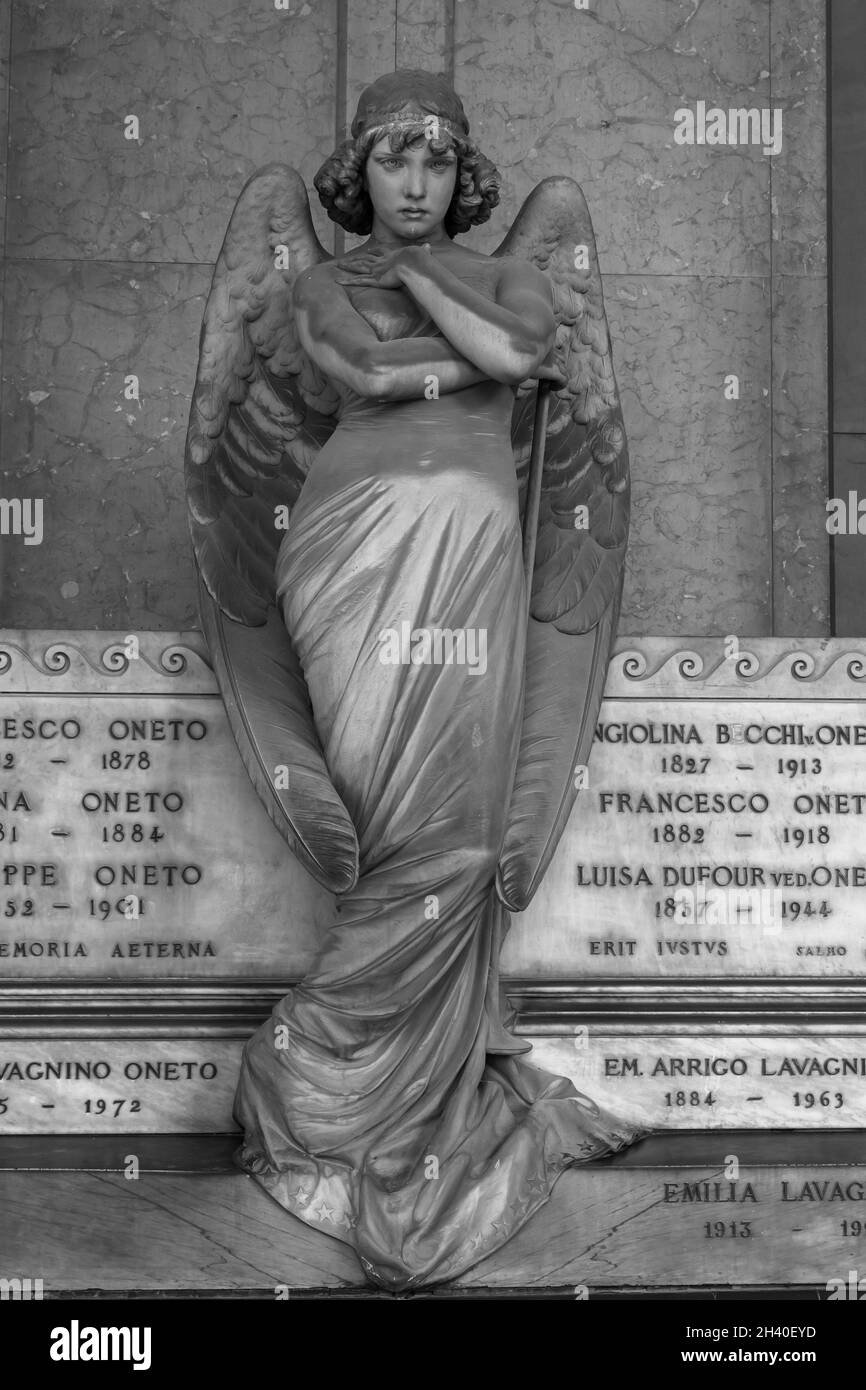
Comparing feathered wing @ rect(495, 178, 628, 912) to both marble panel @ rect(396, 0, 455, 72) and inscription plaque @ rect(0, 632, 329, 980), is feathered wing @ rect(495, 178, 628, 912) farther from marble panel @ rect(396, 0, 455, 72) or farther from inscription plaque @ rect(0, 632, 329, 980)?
marble panel @ rect(396, 0, 455, 72)

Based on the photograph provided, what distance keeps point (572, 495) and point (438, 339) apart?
77 cm

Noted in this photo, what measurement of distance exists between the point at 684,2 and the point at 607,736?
12.1ft

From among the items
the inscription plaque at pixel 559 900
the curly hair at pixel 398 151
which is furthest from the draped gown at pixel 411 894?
the curly hair at pixel 398 151

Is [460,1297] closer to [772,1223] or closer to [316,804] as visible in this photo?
[772,1223]

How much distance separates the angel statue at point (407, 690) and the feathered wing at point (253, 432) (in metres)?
0.01

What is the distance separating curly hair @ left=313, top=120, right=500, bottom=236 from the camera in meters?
6.58

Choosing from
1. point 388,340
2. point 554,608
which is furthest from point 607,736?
point 388,340

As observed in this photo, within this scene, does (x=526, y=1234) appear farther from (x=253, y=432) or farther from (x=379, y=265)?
(x=379, y=265)

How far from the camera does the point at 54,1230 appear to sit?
20.2 feet

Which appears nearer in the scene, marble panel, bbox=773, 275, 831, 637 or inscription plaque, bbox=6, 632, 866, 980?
inscription plaque, bbox=6, 632, 866, 980

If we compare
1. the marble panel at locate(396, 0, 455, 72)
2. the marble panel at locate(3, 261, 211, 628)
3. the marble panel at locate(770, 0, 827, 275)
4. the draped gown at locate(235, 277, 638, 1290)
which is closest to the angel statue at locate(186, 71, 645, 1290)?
the draped gown at locate(235, 277, 638, 1290)

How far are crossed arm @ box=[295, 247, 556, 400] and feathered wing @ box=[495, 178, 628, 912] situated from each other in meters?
0.46

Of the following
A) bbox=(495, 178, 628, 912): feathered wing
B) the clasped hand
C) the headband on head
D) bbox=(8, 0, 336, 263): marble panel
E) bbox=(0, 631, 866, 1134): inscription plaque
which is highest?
bbox=(8, 0, 336, 263): marble panel

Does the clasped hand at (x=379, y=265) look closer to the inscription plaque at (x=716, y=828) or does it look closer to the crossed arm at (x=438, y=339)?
the crossed arm at (x=438, y=339)
